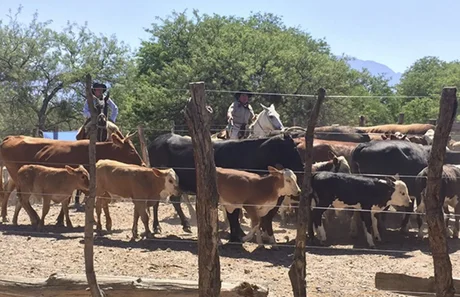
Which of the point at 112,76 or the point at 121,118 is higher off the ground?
the point at 112,76

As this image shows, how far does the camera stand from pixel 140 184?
1033cm

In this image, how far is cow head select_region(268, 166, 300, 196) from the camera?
10.0m

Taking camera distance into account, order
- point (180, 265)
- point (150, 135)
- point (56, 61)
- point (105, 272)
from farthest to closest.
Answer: point (56, 61) < point (150, 135) < point (180, 265) < point (105, 272)

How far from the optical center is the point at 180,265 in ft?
28.1

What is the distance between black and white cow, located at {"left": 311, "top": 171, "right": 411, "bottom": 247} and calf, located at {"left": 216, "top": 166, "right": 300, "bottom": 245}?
0.52m

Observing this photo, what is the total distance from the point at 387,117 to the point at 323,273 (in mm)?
37722

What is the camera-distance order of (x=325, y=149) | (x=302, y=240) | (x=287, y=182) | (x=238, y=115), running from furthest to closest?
(x=238, y=115), (x=325, y=149), (x=287, y=182), (x=302, y=240)

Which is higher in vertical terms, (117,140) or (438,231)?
(117,140)

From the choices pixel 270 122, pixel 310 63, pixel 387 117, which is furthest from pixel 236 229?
pixel 387 117

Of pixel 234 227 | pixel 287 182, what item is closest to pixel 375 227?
pixel 287 182

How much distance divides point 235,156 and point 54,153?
3.35 m

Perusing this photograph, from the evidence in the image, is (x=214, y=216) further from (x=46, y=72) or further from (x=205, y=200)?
(x=46, y=72)

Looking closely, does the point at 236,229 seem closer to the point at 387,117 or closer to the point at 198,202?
the point at 198,202

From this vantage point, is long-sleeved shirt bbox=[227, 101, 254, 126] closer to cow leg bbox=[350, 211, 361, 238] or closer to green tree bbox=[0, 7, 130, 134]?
Answer: cow leg bbox=[350, 211, 361, 238]
